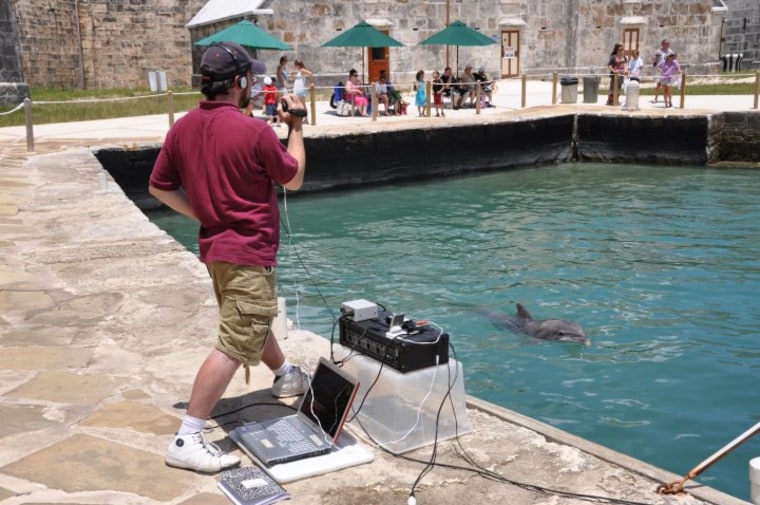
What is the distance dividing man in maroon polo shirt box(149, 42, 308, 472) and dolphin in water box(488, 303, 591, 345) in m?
4.96

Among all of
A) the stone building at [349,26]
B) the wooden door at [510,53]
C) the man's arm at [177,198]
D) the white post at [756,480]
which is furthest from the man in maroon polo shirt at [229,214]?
the wooden door at [510,53]

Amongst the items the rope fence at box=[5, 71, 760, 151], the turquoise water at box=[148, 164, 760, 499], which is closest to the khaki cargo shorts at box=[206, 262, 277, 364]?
the turquoise water at box=[148, 164, 760, 499]

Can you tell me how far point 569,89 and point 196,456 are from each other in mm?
22477

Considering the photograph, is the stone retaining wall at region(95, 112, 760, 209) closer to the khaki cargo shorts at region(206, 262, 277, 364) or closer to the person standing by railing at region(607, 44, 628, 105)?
the person standing by railing at region(607, 44, 628, 105)

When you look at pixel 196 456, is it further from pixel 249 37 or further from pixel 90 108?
pixel 90 108

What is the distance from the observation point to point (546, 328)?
841 cm

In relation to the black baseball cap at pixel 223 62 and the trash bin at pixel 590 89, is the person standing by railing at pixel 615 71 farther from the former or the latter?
the black baseball cap at pixel 223 62

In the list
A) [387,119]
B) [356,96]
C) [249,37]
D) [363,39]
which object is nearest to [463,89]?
[363,39]

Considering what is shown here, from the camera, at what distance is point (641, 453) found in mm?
6016

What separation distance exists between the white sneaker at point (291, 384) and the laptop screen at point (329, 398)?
0.33 metres

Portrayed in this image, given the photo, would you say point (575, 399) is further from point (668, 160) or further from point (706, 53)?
point (706, 53)

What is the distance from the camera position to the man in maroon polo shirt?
3.78 metres

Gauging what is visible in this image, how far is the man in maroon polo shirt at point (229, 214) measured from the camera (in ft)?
12.4

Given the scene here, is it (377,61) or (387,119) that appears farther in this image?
(377,61)
